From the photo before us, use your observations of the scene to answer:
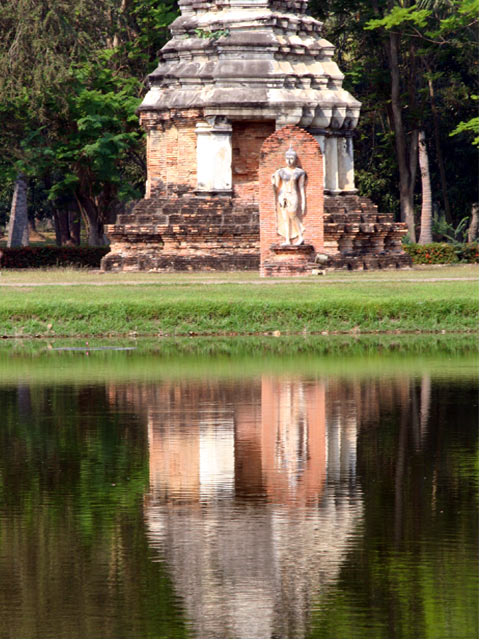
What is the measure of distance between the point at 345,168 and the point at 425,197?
47.6 feet

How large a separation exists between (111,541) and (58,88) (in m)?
36.7

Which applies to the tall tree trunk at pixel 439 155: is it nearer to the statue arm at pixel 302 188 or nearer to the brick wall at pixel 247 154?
the brick wall at pixel 247 154

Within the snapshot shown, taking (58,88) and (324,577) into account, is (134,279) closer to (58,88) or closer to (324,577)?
(58,88)

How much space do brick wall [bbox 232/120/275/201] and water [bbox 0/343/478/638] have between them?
2124 centimetres

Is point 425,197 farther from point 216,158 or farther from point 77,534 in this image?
point 77,534

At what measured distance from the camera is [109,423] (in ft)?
40.7

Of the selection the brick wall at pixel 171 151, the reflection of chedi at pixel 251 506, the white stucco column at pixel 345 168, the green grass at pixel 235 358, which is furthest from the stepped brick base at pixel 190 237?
the reflection of chedi at pixel 251 506

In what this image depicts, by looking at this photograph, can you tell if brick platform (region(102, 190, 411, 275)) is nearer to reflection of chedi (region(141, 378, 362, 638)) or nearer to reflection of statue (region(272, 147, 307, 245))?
reflection of statue (region(272, 147, 307, 245))

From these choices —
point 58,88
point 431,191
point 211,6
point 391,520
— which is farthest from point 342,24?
point 391,520

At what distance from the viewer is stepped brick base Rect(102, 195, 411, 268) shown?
117ft

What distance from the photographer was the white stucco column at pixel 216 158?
118ft

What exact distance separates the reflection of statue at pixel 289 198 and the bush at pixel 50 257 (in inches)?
437

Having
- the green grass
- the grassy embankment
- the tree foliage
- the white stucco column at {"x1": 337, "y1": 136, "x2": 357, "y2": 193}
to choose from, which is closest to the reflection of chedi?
the green grass

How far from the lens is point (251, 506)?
8.70m
